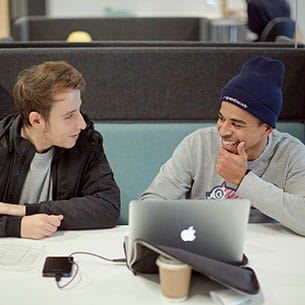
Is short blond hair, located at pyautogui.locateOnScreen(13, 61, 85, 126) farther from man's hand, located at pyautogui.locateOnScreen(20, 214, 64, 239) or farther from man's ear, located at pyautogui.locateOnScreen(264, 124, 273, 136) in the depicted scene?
man's ear, located at pyautogui.locateOnScreen(264, 124, 273, 136)

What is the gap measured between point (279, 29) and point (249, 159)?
2704 millimetres

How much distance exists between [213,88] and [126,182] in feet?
1.77

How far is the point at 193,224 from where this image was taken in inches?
53.1

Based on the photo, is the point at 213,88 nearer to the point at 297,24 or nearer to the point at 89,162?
the point at 297,24

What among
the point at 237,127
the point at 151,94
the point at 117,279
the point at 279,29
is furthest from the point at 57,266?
the point at 279,29

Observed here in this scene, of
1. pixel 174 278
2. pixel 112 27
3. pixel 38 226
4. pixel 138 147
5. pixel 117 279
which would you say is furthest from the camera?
pixel 112 27

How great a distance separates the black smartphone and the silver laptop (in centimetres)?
17

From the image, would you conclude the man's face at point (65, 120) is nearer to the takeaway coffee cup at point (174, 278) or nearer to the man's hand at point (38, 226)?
the man's hand at point (38, 226)

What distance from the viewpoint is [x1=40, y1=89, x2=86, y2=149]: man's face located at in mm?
1829

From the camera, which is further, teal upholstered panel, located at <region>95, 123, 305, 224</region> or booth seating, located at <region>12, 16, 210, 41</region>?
booth seating, located at <region>12, 16, 210, 41</region>

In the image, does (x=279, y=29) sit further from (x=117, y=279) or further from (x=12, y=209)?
(x=117, y=279)

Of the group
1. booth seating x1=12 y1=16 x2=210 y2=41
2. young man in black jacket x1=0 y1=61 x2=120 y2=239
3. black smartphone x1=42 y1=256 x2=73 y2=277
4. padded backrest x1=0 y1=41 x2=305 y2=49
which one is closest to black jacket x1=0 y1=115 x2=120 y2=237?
young man in black jacket x1=0 y1=61 x2=120 y2=239

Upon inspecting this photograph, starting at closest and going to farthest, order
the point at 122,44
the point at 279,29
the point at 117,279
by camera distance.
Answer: the point at 117,279 → the point at 122,44 → the point at 279,29

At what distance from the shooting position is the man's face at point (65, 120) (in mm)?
1829
